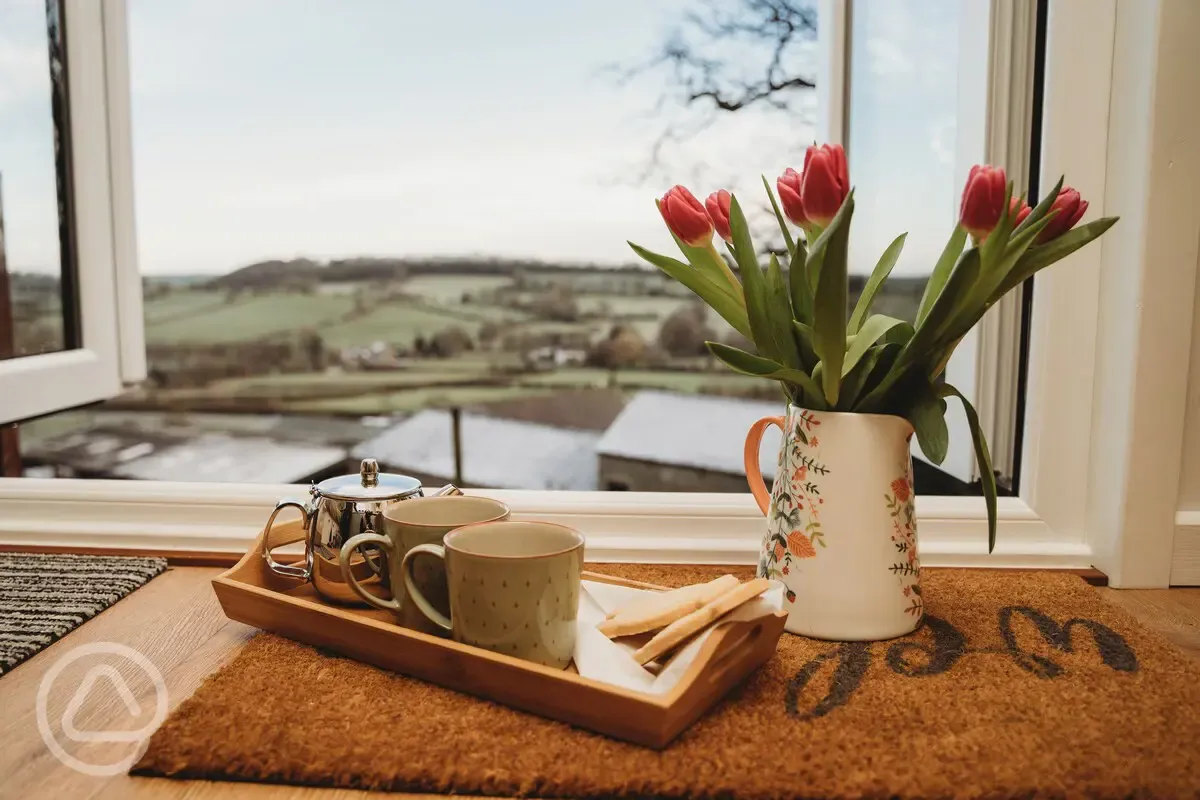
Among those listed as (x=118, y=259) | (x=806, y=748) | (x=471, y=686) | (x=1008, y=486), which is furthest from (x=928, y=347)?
(x=118, y=259)

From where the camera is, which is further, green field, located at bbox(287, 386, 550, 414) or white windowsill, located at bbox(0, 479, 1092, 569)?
green field, located at bbox(287, 386, 550, 414)

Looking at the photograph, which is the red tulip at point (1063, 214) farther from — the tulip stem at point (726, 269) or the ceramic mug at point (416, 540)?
the ceramic mug at point (416, 540)

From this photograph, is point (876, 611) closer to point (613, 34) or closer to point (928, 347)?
point (928, 347)

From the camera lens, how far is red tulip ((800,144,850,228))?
0.60 metres

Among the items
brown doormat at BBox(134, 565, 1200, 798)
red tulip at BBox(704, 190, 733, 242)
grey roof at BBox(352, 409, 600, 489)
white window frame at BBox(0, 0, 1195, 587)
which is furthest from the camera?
grey roof at BBox(352, 409, 600, 489)

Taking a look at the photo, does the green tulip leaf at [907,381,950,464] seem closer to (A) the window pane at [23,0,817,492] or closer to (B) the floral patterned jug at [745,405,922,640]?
(B) the floral patterned jug at [745,405,922,640]

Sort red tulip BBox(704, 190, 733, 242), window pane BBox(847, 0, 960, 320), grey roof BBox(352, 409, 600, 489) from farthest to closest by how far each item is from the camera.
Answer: grey roof BBox(352, 409, 600, 489)
window pane BBox(847, 0, 960, 320)
red tulip BBox(704, 190, 733, 242)

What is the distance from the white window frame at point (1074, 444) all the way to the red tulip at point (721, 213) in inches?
14.3

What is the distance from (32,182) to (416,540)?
1101 millimetres

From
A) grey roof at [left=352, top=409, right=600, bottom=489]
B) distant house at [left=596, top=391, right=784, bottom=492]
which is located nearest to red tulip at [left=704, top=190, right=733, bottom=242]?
distant house at [left=596, top=391, right=784, bottom=492]

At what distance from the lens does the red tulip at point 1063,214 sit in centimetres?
62

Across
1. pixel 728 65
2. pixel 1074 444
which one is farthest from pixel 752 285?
pixel 728 65

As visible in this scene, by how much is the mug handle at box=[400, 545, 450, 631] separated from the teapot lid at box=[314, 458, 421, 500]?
0.08 meters

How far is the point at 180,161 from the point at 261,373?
0.85m
